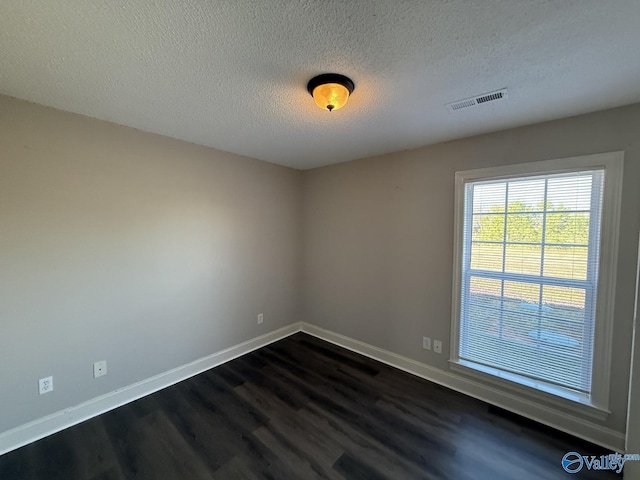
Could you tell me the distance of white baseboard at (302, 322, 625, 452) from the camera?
5.95ft

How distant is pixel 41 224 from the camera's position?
1.86 meters

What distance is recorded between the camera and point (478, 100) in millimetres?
1724

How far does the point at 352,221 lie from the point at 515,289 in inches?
69.6

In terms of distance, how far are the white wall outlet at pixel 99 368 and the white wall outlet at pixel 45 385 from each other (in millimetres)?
249

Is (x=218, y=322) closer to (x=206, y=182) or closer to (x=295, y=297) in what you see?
(x=295, y=297)

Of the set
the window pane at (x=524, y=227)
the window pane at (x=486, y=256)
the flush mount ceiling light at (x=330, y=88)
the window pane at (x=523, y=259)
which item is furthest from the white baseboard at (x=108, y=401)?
the window pane at (x=524, y=227)

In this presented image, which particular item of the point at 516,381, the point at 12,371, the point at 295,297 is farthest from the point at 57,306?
the point at 516,381

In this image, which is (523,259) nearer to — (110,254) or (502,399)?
(502,399)

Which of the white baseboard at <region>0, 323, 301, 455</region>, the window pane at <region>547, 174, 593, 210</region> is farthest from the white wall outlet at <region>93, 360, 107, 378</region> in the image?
the window pane at <region>547, 174, 593, 210</region>

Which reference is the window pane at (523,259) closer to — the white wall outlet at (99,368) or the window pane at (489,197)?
→ the window pane at (489,197)

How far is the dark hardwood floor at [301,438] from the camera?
1.62 metres

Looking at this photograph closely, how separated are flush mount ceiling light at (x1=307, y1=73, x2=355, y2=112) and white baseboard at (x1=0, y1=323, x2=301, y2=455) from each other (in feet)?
9.12

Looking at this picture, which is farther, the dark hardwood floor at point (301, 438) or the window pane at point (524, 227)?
the window pane at point (524, 227)

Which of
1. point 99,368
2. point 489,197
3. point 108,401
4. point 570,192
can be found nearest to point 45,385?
point 99,368
